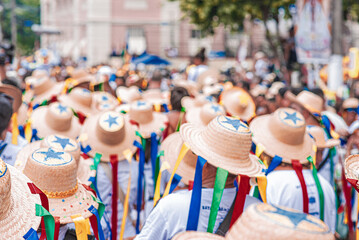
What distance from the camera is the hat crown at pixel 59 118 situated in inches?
208

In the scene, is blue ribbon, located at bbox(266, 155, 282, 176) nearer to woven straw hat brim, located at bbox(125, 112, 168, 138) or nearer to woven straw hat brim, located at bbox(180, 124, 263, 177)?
woven straw hat brim, located at bbox(180, 124, 263, 177)

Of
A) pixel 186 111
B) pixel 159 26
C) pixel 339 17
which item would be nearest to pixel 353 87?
pixel 339 17

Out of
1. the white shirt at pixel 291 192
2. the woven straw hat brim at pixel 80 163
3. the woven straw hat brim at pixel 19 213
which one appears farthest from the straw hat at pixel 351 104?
the woven straw hat brim at pixel 19 213

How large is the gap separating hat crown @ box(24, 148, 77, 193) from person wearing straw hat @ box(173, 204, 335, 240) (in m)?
1.44

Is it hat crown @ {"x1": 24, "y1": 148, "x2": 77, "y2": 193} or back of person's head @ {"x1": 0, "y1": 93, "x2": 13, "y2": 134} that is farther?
back of person's head @ {"x1": 0, "y1": 93, "x2": 13, "y2": 134}

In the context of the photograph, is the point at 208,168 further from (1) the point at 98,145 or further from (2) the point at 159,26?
(2) the point at 159,26

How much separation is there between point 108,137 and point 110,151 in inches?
5.1

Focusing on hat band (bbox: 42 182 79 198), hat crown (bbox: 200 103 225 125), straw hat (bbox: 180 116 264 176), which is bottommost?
hat band (bbox: 42 182 79 198)

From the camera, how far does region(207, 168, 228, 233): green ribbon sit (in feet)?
9.16

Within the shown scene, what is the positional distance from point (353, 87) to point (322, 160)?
590 centimetres

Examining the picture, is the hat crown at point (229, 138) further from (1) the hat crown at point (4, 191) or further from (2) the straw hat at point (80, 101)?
(2) the straw hat at point (80, 101)

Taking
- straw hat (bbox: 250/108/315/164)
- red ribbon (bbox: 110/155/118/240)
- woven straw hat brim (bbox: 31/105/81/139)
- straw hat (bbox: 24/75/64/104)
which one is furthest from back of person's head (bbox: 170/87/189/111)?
straw hat (bbox: 24/75/64/104)

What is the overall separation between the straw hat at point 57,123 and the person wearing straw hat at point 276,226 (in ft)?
12.8

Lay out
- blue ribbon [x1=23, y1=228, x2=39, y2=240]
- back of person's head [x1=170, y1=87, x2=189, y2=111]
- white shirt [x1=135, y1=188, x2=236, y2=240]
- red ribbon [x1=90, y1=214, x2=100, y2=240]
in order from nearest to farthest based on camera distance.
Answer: blue ribbon [x1=23, y1=228, x2=39, y2=240], white shirt [x1=135, y1=188, x2=236, y2=240], red ribbon [x1=90, y1=214, x2=100, y2=240], back of person's head [x1=170, y1=87, x2=189, y2=111]
